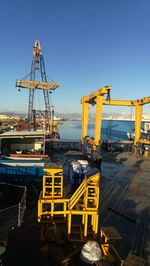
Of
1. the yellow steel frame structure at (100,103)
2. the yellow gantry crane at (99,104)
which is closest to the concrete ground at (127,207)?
the yellow gantry crane at (99,104)

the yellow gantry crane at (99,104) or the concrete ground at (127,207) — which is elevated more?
the yellow gantry crane at (99,104)

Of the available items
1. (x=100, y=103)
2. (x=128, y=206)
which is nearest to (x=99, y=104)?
(x=100, y=103)

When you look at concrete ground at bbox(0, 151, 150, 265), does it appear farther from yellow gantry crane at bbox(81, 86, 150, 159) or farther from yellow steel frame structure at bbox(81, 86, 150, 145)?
yellow steel frame structure at bbox(81, 86, 150, 145)

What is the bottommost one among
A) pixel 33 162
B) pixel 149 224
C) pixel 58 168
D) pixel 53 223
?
pixel 149 224

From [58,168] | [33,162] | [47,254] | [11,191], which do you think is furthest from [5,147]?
[47,254]

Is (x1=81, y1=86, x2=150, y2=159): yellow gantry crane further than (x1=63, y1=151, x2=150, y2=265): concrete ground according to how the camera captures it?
Yes

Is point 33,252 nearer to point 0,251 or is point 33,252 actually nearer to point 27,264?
point 27,264

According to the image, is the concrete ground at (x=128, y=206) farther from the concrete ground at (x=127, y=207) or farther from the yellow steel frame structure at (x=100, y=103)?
the yellow steel frame structure at (x=100, y=103)

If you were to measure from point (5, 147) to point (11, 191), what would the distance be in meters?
17.0

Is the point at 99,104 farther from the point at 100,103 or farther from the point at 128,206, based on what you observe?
the point at 128,206

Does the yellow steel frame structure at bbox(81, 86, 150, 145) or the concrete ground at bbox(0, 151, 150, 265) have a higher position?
the yellow steel frame structure at bbox(81, 86, 150, 145)

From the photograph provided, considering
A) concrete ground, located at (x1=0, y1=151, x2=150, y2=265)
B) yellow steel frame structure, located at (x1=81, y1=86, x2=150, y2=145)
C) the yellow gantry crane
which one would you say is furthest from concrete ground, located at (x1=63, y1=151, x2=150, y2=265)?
yellow steel frame structure, located at (x1=81, y1=86, x2=150, y2=145)

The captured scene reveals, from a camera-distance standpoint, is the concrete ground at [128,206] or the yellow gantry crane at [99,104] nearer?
the concrete ground at [128,206]

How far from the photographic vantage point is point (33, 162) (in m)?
22.7
